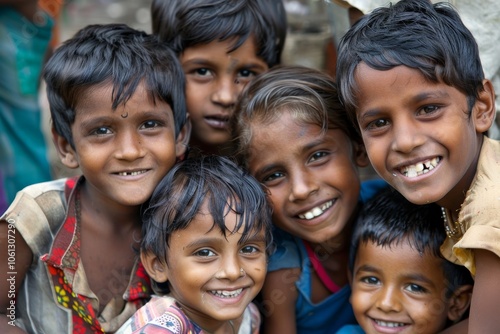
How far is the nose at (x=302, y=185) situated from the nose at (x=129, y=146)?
0.54 m

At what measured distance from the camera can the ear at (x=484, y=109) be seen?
7.72 ft

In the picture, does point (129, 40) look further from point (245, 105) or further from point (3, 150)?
point (3, 150)

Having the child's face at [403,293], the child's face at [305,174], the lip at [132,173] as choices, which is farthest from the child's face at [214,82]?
the child's face at [403,293]

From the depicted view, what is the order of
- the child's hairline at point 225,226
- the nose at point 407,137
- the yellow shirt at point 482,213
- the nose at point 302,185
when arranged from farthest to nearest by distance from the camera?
the nose at point 302,185
the child's hairline at point 225,226
the nose at point 407,137
the yellow shirt at point 482,213

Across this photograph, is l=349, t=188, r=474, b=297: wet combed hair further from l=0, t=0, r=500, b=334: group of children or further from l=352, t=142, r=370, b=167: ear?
l=352, t=142, r=370, b=167: ear

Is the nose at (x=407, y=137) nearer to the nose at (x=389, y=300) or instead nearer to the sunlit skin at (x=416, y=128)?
the sunlit skin at (x=416, y=128)

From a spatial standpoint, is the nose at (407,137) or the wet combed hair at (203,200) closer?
the nose at (407,137)

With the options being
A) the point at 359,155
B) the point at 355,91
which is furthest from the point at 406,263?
the point at 355,91

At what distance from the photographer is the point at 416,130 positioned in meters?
2.24

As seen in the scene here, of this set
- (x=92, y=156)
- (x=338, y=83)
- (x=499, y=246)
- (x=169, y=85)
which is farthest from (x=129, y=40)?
(x=499, y=246)

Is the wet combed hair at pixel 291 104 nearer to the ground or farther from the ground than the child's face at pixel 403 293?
farther from the ground

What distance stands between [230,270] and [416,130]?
72cm

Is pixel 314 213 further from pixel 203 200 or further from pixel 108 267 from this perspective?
pixel 108 267

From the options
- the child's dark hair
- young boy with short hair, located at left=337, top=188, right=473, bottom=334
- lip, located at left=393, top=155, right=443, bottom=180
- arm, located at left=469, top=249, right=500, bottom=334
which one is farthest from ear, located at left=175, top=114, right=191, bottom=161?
arm, located at left=469, top=249, right=500, bottom=334
